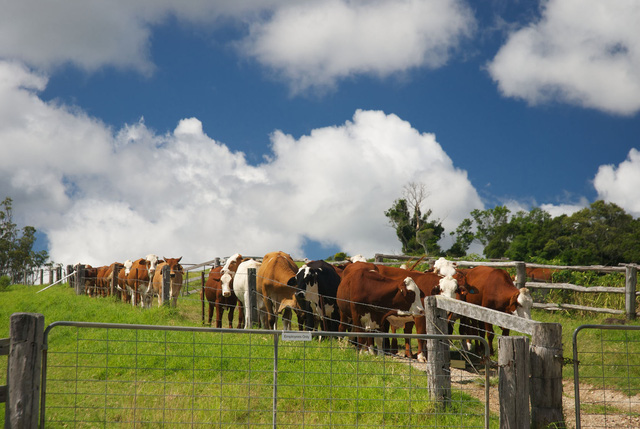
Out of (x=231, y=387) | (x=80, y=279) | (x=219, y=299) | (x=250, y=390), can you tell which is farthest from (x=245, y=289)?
(x=80, y=279)

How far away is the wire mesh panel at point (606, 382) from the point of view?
234 inches

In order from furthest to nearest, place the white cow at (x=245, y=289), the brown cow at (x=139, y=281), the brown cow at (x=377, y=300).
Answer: the brown cow at (x=139, y=281)
the white cow at (x=245, y=289)
the brown cow at (x=377, y=300)

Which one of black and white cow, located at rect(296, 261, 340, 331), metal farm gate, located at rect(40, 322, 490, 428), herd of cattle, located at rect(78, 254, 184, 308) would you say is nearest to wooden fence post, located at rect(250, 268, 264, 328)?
black and white cow, located at rect(296, 261, 340, 331)

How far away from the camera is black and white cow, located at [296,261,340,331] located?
12.9m

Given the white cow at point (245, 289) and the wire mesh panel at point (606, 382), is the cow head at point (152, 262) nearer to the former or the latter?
the white cow at point (245, 289)

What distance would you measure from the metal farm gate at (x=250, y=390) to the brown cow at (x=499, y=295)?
2.68m

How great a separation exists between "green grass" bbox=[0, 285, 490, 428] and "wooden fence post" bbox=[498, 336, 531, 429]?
17.1 inches

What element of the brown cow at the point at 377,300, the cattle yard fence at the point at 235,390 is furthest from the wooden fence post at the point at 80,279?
the brown cow at the point at 377,300

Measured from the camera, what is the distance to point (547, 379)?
5.37 m

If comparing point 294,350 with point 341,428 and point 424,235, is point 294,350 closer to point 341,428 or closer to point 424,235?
point 341,428

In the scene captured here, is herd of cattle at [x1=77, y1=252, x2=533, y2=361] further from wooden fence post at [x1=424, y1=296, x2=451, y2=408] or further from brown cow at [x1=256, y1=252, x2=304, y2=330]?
wooden fence post at [x1=424, y1=296, x2=451, y2=408]

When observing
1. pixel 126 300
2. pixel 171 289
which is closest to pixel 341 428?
pixel 171 289

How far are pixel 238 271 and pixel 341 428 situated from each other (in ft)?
31.2

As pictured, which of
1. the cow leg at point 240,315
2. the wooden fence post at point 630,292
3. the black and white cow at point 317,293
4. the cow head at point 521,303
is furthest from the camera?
the wooden fence post at point 630,292
